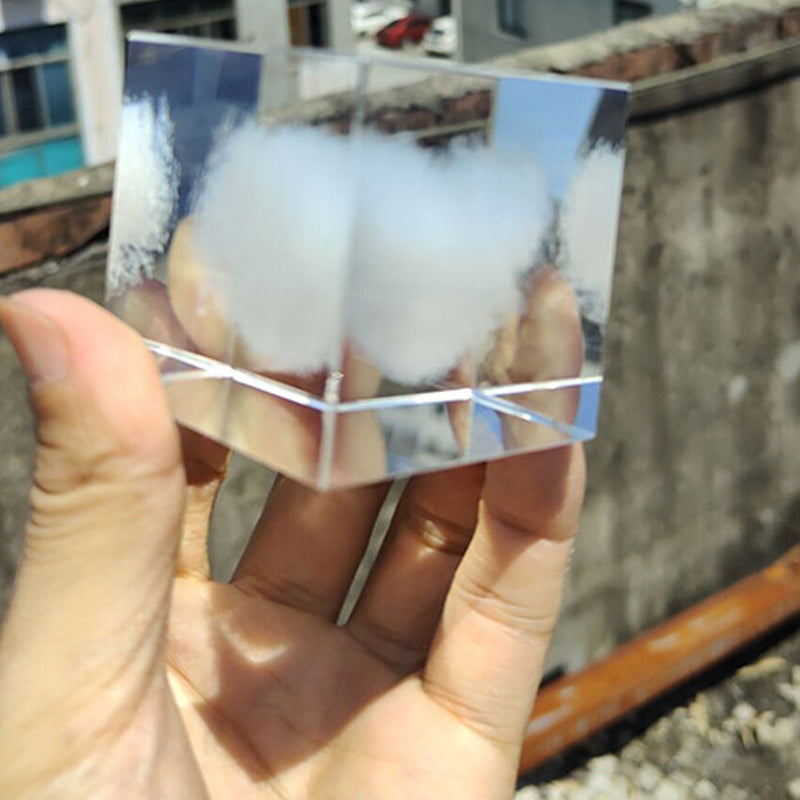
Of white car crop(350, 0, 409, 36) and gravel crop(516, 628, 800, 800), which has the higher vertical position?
white car crop(350, 0, 409, 36)

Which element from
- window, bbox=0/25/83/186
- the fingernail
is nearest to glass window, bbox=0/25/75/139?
window, bbox=0/25/83/186

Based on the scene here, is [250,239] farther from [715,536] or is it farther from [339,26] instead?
[339,26]

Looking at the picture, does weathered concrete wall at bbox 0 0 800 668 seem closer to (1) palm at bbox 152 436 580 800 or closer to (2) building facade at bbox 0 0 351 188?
(1) palm at bbox 152 436 580 800

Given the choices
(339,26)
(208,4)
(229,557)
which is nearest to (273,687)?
(229,557)

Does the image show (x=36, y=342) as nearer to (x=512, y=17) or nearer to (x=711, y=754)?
(x=711, y=754)

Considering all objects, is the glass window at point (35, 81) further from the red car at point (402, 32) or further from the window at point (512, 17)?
the red car at point (402, 32)

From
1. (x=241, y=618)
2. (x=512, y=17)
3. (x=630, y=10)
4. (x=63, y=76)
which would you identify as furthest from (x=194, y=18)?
(x=241, y=618)
